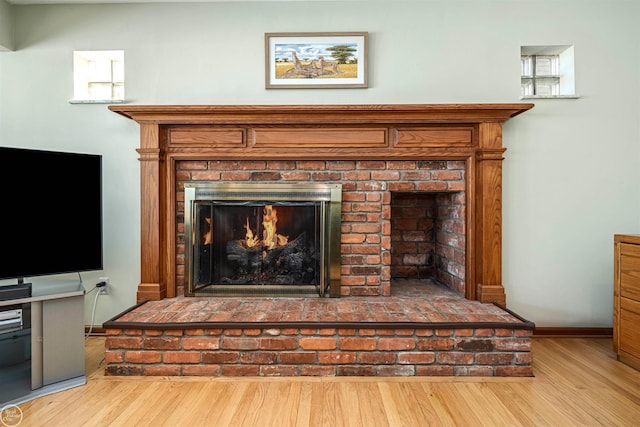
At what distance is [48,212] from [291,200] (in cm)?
133

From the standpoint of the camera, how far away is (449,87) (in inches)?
95.0

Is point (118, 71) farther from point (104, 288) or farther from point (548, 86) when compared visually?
point (548, 86)

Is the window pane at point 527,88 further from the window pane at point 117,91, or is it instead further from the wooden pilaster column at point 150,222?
the window pane at point 117,91

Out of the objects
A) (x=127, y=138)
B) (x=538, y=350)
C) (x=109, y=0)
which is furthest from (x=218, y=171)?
(x=538, y=350)

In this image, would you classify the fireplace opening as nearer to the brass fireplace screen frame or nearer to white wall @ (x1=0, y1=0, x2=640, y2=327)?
white wall @ (x1=0, y1=0, x2=640, y2=327)

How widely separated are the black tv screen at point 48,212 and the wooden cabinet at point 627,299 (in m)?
3.03

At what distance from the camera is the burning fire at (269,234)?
2.39 m

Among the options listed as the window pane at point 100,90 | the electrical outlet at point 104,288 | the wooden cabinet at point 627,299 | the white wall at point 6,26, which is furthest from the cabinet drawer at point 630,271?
the white wall at point 6,26

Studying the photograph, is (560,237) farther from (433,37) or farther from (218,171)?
(218,171)

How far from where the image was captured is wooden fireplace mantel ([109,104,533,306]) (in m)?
2.26

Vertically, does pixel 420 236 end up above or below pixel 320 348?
above

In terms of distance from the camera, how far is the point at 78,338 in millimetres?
1839

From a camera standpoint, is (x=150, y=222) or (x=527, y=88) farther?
(x=527, y=88)

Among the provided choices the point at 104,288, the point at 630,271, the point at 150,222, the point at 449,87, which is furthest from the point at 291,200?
the point at 630,271
